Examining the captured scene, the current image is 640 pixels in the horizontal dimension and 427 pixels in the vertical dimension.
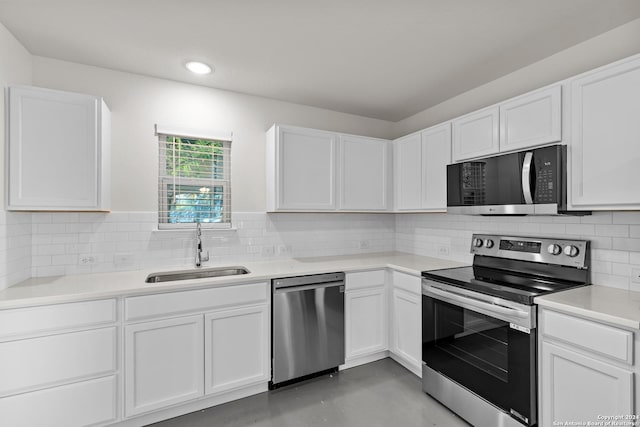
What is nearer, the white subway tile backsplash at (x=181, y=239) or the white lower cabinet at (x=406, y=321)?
the white subway tile backsplash at (x=181, y=239)

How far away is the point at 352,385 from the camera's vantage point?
2535 mm

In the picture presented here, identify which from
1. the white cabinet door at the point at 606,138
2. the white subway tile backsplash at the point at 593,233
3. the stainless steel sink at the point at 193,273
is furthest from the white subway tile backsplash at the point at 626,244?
the stainless steel sink at the point at 193,273

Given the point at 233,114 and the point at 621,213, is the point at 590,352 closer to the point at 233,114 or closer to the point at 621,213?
the point at 621,213

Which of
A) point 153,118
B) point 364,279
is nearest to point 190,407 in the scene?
point 364,279

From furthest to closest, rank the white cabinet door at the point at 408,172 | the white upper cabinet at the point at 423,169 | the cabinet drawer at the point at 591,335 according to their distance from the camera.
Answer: the white cabinet door at the point at 408,172 < the white upper cabinet at the point at 423,169 < the cabinet drawer at the point at 591,335

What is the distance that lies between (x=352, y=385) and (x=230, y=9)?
2.77 metres

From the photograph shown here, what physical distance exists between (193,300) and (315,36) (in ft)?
6.38

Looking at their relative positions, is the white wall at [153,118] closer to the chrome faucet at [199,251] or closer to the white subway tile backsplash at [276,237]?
the white subway tile backsplash at [276,237]

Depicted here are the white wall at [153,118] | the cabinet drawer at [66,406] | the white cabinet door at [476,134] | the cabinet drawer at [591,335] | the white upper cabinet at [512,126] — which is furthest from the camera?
the white wall at [153,118]

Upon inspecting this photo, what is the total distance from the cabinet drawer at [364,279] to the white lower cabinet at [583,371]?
51.2 inches

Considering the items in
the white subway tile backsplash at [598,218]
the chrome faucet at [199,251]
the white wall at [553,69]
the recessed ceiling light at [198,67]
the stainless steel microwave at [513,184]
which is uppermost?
the recessed ceiling light at [198,67]

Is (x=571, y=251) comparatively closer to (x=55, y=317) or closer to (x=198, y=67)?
(x=198, y=67)

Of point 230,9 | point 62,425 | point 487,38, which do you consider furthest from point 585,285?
point 62,425

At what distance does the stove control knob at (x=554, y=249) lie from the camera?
2.16 metres
